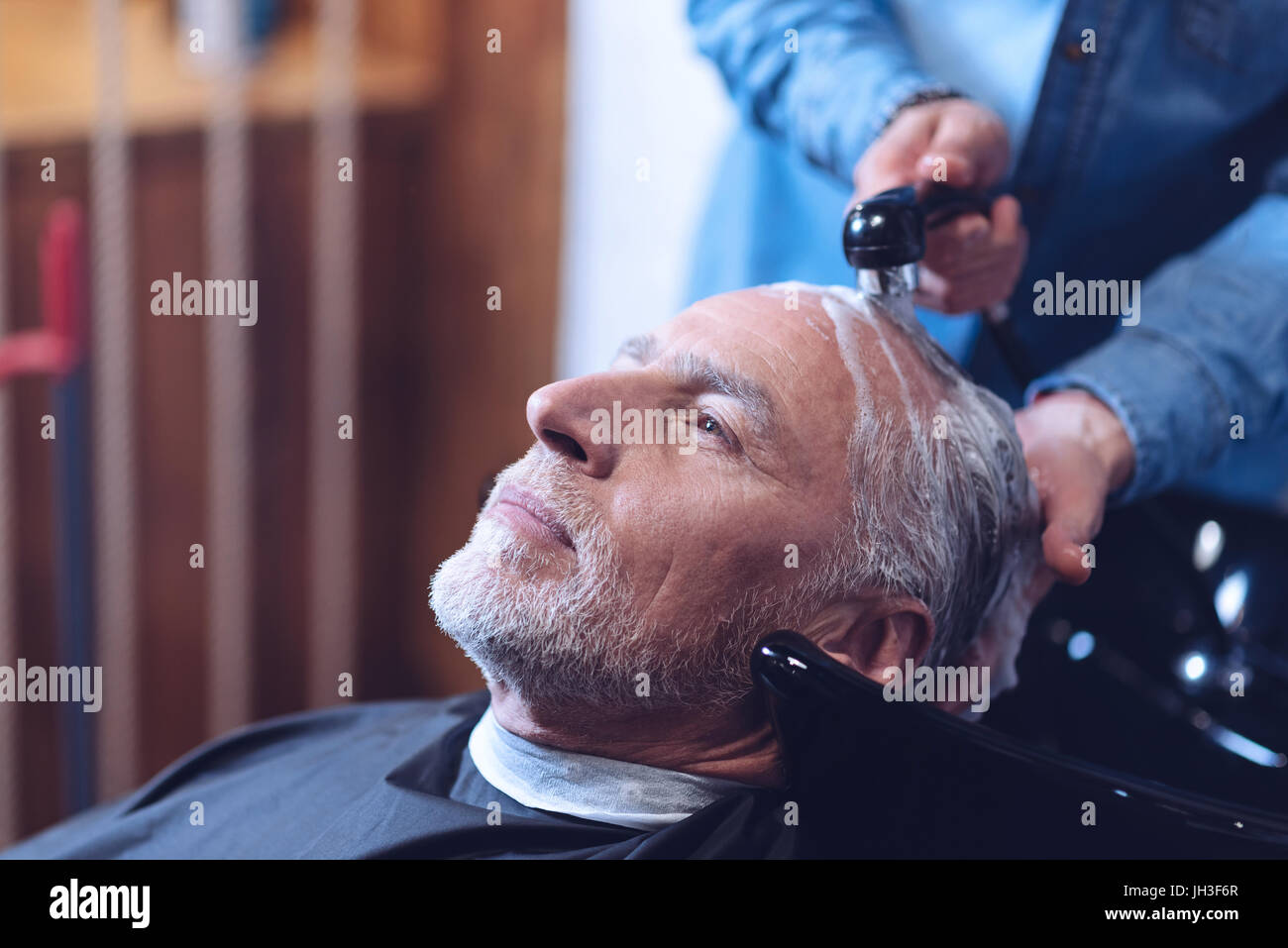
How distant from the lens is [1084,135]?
1.09 meters

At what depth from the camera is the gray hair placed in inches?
33.3

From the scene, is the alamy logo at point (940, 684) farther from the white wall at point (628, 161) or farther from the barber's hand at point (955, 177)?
the white wall at point (628, 161)

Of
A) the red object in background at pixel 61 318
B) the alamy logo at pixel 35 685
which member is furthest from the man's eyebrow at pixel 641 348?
the alamy logo at pixel 35 685

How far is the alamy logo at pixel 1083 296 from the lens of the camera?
3.76ft

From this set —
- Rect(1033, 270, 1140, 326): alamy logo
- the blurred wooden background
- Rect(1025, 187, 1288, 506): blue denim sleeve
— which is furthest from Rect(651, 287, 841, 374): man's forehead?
the blurred wooden background

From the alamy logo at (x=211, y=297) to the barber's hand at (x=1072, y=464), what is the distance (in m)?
1.49

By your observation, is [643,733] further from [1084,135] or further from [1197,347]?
[1084,135]

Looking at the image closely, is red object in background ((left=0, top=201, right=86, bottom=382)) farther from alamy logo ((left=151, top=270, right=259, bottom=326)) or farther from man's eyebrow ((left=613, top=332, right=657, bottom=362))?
man's eyebrow ((left=613, top=332, right=657, bottom=362))

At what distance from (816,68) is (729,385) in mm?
392

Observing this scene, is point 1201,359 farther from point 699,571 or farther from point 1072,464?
point 699,571

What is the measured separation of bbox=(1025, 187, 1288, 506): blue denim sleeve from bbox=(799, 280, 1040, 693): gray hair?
112mm

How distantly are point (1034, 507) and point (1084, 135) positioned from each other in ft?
1.24

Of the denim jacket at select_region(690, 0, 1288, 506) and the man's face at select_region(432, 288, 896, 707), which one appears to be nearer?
the man's face at select_region(432, 288, 896, 707)
